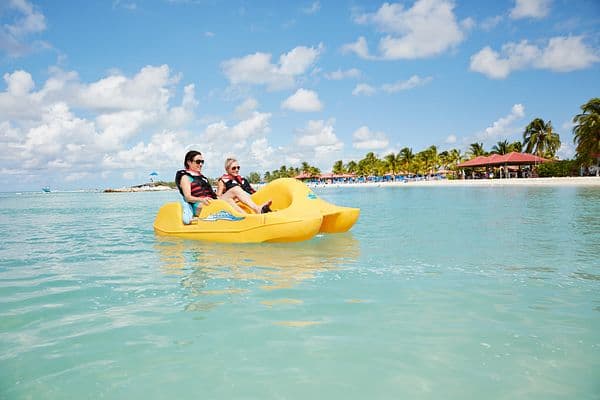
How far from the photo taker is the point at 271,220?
17.8 ft

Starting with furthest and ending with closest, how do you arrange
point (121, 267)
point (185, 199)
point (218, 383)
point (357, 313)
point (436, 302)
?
point (185, 199), point (121, 267), point (436, 302), point (357, 313), point (218, 383)

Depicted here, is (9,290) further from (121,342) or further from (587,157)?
(587,157)

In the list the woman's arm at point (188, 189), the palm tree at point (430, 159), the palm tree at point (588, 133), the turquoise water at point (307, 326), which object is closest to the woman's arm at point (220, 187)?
the woman's arm at point (188, 189)

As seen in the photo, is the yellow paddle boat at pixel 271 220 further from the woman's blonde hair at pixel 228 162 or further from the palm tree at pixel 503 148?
the palm tree at pixel 503 148

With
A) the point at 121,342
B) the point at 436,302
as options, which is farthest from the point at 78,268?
the point at 436,302

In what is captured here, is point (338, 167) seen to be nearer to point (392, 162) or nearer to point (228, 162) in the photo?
point (392, 162)

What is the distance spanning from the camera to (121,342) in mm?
2316

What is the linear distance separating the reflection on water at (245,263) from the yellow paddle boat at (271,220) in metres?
0.14

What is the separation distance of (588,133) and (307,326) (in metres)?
39.6

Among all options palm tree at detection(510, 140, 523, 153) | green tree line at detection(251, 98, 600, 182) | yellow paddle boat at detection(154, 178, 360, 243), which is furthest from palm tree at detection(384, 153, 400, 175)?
yellow paddle boat at detection(154, 178, 360, 243)

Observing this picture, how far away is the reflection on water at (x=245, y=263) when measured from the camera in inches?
132

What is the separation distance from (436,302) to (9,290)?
3581 millimetres

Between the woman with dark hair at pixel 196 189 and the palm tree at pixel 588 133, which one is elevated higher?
the palm tree at pixel 588 133

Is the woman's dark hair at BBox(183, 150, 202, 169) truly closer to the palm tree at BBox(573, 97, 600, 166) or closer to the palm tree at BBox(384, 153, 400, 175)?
the palm tree at BBox(573, 97, 600, 166)
